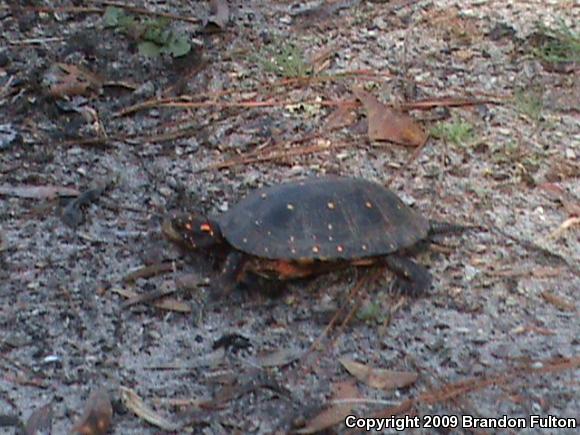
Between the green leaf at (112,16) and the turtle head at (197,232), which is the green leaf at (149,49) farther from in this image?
the turtle head at (197,232)

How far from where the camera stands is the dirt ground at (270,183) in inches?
143

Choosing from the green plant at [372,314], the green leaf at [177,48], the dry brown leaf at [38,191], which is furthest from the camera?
the green leaf at [177,48]

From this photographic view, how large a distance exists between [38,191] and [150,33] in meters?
1.31

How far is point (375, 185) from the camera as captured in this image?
4270 millimetres

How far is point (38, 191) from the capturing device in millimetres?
4723

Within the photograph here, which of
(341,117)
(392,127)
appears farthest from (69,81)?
(392,127)

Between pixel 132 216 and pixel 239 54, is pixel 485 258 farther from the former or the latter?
pixel 239 54

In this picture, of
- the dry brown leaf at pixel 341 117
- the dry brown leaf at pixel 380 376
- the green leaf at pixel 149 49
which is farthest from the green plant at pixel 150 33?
the dry brown leaf at pixel 380 376

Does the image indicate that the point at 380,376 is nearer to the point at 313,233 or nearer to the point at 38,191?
the point at 313,233

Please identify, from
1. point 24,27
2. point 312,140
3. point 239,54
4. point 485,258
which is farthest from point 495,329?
point 24,27

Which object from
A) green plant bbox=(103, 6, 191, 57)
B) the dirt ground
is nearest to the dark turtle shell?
the dirt ground

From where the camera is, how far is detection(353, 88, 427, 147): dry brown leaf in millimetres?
4973

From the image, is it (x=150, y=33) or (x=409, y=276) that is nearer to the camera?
(x=409, y=276)

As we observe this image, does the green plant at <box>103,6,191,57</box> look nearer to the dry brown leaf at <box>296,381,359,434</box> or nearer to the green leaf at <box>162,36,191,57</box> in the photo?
the green leaf at <box>162,36,191,57</box>
